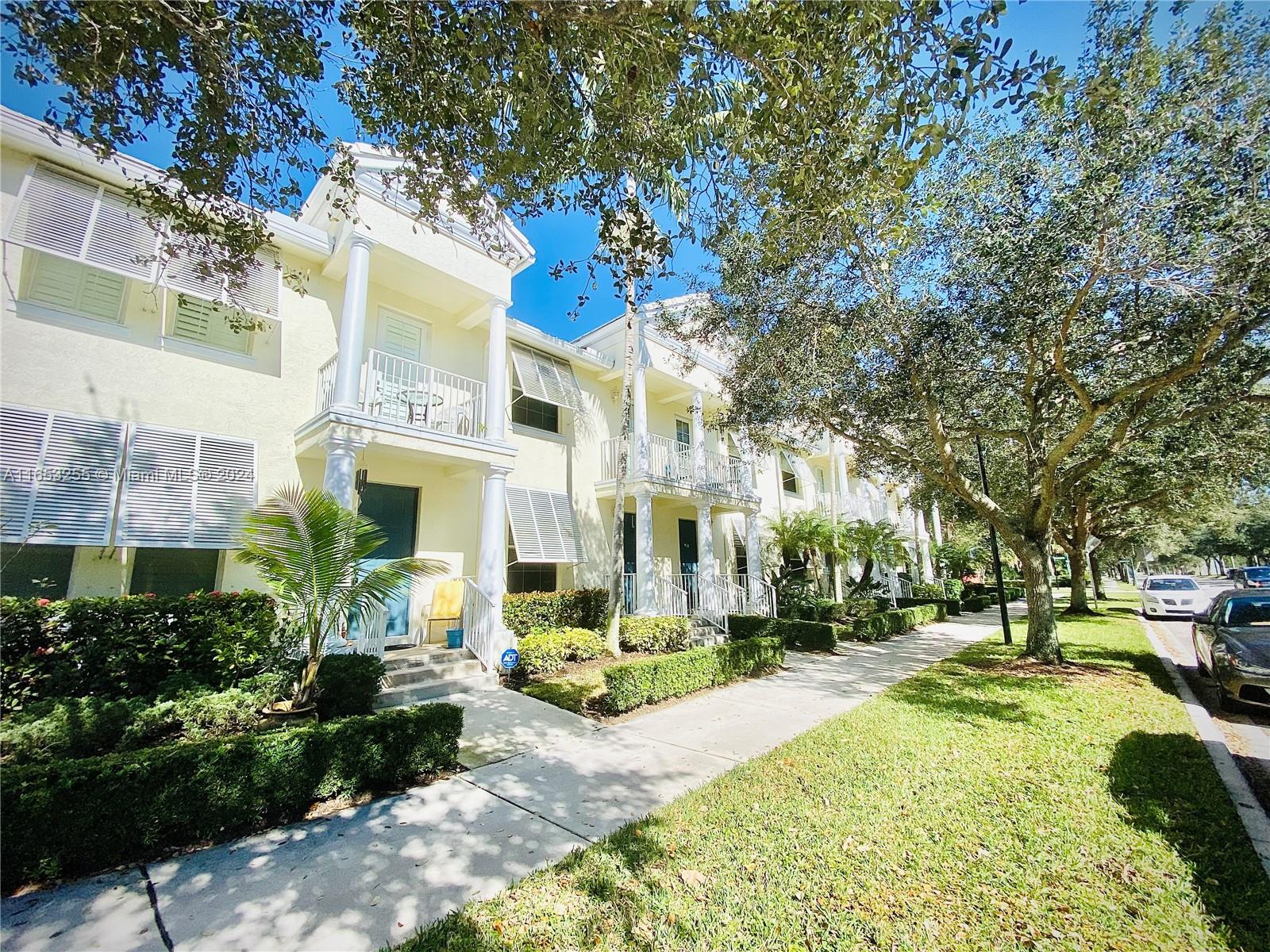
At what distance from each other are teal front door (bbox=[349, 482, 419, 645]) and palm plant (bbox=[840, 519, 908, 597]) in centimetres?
1408

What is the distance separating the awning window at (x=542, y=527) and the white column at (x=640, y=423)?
222cm

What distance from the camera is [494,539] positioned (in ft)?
33.0

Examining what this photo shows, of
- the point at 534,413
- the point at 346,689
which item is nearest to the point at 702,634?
the point at 534,413

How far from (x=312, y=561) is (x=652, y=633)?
7135 mm

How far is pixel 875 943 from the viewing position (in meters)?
2.85

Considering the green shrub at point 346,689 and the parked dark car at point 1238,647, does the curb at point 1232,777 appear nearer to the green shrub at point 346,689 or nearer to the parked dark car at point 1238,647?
the parked dark car at point 1238,647

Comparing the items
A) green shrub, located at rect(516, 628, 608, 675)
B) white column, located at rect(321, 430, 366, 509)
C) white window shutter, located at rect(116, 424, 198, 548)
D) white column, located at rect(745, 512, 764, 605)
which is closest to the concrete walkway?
green shrub, located at rect(516, 628, 608, 675)

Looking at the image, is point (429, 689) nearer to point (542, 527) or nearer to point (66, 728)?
point (66, 728)

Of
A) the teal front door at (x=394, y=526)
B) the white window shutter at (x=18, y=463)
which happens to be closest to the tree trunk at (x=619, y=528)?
the teal front door at (x=394, y=526)

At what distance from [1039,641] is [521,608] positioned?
10744 millimetres

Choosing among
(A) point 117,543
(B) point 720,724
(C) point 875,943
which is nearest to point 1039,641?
(B) point 720,724

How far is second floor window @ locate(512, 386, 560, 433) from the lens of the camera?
12.9 metres

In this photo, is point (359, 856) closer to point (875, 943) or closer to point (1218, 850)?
point (875, 943)

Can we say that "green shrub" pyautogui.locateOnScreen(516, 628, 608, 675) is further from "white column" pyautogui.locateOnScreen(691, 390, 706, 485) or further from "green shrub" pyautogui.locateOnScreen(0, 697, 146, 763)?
"green shrub" pyautogui.locateOnScreen(0, 697, 146, 763)
